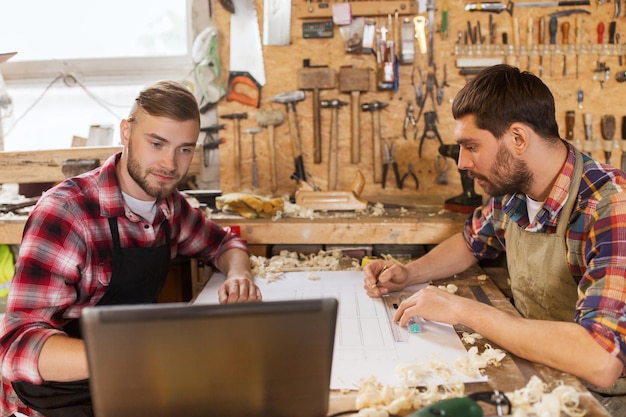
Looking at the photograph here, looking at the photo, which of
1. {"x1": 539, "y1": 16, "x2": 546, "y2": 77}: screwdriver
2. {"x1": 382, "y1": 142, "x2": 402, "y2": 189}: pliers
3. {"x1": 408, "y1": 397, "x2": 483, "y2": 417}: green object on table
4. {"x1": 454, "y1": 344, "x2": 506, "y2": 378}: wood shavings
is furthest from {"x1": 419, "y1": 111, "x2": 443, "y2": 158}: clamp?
{"x1": 408, "y1": 397, "x2": 483, "y2": 417}: green object on table

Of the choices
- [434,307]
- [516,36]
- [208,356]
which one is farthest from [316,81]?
[208,356]

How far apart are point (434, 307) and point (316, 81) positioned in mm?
2002

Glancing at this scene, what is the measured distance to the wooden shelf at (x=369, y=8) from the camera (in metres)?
3.19

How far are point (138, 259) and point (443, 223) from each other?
1449mm

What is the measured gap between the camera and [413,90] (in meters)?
3.31

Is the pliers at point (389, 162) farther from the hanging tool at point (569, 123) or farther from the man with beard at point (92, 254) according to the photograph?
the man with beard at point (92, 254)

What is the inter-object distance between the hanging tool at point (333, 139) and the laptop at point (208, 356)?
242 centimetres

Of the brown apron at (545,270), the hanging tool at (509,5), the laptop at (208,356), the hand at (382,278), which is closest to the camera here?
the laptop at (208,356)

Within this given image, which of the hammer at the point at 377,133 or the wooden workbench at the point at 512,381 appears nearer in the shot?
the wooden workbench at the point at 512,381

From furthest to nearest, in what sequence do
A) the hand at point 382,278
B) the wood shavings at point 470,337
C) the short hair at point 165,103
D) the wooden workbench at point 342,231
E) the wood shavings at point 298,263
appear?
the wooden workbench at point 342,231 → the wood shavings at point 298,263 → the hand at point 382,278 → the short hair at point 165,103 → the wood shavings at point 470,337

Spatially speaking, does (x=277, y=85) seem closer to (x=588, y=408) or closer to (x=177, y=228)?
(x=177, y=228)

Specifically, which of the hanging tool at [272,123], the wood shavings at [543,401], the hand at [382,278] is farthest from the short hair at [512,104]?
the hanging tool at [272,123]

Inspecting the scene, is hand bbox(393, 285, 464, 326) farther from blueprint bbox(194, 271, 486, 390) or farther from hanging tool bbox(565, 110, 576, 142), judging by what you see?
hanging tool bbox(565, 110, 576, 142)

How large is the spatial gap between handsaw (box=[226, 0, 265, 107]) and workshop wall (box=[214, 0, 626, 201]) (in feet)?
0.13
